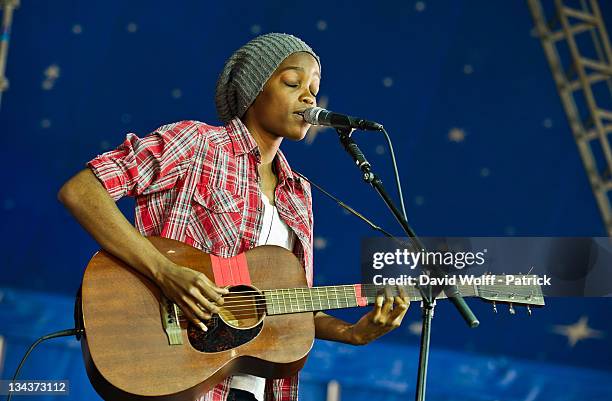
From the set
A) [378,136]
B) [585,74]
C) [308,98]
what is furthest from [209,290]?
[585,74]

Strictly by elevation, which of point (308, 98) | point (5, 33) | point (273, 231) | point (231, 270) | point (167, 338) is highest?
point (5, 33)

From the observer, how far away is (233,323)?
2123 mm

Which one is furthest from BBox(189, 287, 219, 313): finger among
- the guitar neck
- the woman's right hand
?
the guitar neck

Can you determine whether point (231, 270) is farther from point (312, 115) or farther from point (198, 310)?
point (312, 115)

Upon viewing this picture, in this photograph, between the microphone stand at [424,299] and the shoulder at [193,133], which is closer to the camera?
the microphone stand at [424,299]

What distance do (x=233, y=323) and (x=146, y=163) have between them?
0.48 metres

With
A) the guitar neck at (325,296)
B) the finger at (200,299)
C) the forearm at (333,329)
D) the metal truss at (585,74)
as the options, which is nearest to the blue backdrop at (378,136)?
the metal truss at (585,74)

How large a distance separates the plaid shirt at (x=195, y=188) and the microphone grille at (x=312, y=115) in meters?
0.21

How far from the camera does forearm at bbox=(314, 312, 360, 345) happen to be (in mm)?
2361

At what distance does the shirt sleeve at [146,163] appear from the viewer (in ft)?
6.95

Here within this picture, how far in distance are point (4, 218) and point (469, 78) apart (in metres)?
2.56

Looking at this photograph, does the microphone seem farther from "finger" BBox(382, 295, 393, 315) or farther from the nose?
"finger" BBox(382, 295, 393, 315)

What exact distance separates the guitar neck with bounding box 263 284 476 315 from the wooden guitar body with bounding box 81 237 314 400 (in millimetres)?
21

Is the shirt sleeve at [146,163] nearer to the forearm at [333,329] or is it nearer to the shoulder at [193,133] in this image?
the shoulder at [193,133]
